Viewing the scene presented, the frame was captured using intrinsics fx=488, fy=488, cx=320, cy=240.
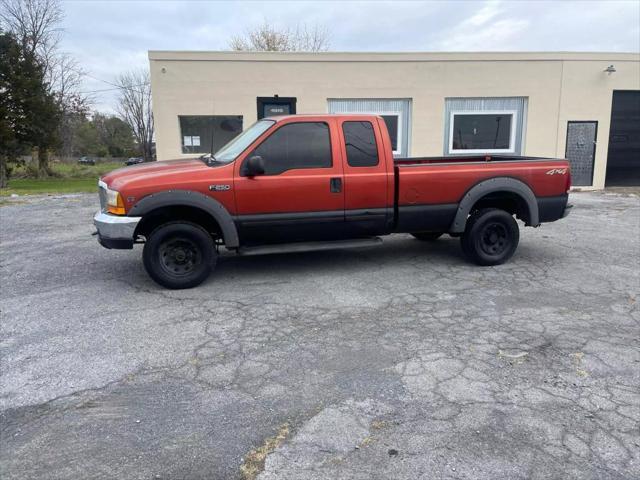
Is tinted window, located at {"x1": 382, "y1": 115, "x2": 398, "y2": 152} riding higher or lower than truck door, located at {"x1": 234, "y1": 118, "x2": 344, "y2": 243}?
higher

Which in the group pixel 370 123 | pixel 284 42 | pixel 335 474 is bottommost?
pixel 335 474

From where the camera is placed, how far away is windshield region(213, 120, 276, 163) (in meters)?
5.95

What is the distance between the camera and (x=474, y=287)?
5.83 m

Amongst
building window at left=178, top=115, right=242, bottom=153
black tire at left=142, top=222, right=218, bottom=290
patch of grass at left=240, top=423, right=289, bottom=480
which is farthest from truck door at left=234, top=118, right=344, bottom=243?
building window at left=178, top=115, right=242, bottom=153

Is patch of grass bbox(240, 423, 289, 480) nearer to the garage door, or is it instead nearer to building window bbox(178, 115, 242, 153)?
building window bbox(178, 115, 242, 153)

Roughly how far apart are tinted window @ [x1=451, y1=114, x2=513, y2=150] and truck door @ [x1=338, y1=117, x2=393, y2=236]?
32.8 feet

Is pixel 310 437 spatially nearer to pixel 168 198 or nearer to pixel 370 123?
pixel 168 198

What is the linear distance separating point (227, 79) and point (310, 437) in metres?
13.0

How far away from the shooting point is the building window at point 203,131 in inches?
572

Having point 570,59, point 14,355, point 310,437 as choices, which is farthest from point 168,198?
point 570,59

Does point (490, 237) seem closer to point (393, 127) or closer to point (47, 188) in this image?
point (393, 127)

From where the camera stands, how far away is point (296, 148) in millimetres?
5941

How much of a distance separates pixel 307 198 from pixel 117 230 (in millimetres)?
2197

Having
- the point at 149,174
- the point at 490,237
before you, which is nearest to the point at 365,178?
the point at 490,237
